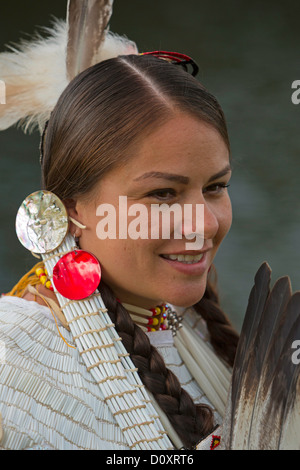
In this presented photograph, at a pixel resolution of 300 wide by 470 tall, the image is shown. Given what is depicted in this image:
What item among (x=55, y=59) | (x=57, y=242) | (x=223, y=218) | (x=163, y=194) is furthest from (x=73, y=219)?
(x=55, y=59)

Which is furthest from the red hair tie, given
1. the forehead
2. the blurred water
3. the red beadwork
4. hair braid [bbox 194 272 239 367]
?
the blurred water

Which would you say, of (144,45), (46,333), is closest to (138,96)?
(46,333)

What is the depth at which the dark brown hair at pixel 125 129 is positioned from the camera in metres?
1.16

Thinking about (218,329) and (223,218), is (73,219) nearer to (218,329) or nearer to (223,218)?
(223,218)

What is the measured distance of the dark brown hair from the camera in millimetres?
1162

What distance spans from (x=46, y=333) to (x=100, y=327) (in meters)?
0.11

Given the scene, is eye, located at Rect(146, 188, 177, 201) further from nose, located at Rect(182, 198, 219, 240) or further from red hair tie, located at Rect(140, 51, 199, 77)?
red hair tie, located at Rect(140, 51, 199, 77)

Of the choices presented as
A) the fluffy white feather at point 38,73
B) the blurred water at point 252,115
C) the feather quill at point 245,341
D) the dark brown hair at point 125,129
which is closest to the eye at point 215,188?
the dark brown hair at point 125,129

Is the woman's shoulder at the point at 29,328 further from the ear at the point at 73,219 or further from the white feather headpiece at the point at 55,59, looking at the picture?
the white feather headpiece at the point at 55,59

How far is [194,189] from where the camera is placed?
116 centimetres

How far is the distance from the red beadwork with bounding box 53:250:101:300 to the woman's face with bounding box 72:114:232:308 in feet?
0.08

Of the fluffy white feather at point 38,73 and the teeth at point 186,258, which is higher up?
the fluffy white feather at point 38,73

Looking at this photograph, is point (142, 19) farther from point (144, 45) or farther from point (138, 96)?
point (138, 96)

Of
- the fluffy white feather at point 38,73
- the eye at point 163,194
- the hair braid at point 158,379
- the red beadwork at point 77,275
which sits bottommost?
the hair braid at point 158,379
